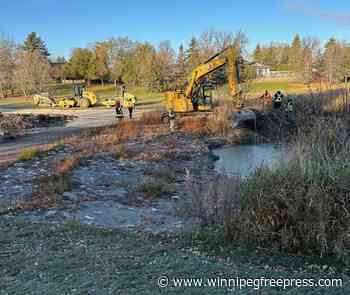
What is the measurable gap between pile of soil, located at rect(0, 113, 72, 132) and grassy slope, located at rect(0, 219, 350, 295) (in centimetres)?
1964

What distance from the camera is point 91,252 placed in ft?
16.8

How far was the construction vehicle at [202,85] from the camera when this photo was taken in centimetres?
2531

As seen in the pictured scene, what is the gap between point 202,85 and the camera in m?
27.4

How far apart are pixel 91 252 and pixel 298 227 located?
8.44 ft

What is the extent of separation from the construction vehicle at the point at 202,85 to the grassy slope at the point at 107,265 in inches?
814

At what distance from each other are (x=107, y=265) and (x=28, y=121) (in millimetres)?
25531

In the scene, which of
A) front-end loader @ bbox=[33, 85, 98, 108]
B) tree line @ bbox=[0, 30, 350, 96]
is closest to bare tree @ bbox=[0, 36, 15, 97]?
tree line @ bbox=[0, 30, 350, 96]

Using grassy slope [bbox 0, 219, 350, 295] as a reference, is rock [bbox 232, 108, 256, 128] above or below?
above

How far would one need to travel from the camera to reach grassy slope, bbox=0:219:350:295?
3.95 meters

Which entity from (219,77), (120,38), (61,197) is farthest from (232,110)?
(120,38)

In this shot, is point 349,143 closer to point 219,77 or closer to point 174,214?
point 174,214

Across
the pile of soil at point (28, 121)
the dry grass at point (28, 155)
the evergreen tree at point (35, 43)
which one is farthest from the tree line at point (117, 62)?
the dry grass at point (28, 155)

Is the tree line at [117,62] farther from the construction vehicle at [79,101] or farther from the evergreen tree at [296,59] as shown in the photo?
the construction vehicle at [79,101]

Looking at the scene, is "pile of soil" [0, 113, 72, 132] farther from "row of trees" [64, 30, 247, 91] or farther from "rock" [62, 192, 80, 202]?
"row of trees" [64, 30, 247, 91]
